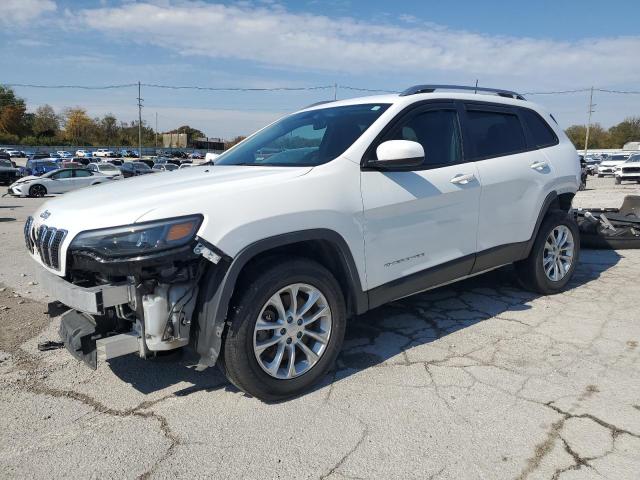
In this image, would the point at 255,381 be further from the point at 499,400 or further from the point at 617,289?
the point at 617,289

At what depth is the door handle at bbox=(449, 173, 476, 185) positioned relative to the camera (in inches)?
155

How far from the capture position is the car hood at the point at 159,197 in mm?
2695

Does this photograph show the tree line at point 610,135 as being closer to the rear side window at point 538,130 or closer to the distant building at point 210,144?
the distant building at point 210,144

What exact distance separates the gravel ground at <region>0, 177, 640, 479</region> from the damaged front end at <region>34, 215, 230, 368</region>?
29 centimetres

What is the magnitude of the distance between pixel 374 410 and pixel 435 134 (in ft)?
7.10

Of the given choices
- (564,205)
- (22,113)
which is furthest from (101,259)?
(22,113)

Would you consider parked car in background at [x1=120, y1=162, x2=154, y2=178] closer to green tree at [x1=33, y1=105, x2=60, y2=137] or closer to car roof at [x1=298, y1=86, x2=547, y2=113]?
car roof at [x1=298, y1=86, x2=547, y2=113]

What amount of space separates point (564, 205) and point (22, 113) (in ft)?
380

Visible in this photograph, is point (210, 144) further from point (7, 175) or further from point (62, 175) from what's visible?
point (62, 175)

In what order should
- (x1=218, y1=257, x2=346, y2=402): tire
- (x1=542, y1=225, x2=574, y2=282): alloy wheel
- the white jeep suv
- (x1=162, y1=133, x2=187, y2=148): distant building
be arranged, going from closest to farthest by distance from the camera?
the white jeep suv, (x1=218, y1=257, x2=346, y2=402): tire, (x1=542, y1=225, x2=574, y2=282): alloy wheel, (x1=162, y1=133, x2=187, y2=148): distant building

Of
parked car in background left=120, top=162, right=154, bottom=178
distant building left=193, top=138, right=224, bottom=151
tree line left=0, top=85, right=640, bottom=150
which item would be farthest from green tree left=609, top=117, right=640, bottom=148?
parked car in background left=120, top=162, right=154, bottom=178

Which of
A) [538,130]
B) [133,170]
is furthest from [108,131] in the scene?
[538,130]

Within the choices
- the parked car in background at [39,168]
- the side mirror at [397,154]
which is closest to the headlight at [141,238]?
the side mirror at [397,154]

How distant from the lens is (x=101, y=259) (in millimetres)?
2604
